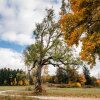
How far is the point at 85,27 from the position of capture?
31797 millimetres

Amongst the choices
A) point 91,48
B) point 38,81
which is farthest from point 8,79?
point 91,48

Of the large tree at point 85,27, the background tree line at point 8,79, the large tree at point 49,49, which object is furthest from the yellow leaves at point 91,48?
the background tree line at point 8,79

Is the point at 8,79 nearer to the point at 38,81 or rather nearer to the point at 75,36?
the point at 38,81

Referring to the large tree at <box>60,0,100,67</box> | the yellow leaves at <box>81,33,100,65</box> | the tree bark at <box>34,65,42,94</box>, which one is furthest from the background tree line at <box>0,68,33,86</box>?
the yellow leaves at <box>81,33,100,65</box>

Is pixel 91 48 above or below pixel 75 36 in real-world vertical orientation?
below

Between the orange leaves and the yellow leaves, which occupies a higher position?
the orange leaves

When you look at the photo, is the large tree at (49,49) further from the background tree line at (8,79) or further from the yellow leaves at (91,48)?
the background tree line at (8,79)

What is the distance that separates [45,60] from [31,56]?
10.1ft

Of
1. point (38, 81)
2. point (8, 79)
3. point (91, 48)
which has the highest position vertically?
point (8, 79)

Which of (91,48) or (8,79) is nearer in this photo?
(91,48)

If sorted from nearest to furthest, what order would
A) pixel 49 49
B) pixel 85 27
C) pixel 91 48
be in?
pixel 91 48 < pixel 85 27 < pixel 49 49

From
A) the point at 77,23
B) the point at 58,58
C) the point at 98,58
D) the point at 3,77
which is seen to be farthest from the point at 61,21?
the point at 3,77

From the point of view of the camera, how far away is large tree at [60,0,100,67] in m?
30.1

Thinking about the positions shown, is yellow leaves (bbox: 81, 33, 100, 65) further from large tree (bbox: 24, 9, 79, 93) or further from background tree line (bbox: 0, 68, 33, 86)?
background tree line (bbox: 0, 68, 33, 86)
